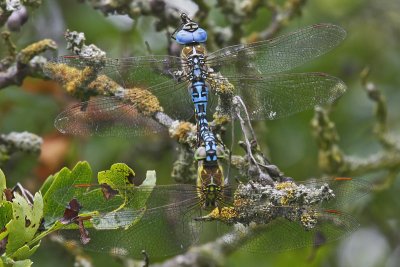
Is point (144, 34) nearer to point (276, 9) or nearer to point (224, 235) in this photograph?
point (276, 9)

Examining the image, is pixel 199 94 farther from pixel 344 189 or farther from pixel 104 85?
pixel 344 189

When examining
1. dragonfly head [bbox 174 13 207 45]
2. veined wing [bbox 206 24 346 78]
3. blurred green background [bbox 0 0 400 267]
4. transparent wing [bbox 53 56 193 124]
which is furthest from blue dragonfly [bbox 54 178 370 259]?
blurred green background [bbox 0 0 400 267]

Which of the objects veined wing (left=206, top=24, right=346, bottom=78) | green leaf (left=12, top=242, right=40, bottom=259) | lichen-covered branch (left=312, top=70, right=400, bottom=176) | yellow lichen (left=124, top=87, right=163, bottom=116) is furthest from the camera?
lichen-covered branch (left=312, top=70, right=400, bottom=176)

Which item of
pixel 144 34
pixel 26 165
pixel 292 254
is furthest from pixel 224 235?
pixel 144 34

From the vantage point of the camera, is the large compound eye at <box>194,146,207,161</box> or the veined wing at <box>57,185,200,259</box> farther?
the large compound eye at <box>194,146,207,161</box>

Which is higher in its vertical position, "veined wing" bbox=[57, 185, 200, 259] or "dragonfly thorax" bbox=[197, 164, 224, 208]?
"dragonfly thorax" bbox=[197, 164, 224, 208]

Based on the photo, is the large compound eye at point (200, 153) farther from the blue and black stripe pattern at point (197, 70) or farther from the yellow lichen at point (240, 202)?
the yellow lichen at point (240, 202)

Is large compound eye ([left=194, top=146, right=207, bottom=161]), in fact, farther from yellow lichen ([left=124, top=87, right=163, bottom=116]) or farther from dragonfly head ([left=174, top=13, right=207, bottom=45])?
dragonfly head ([left=174, top=13, right=207, bottom=45])

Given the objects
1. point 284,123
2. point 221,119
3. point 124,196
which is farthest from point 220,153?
point 284,123
